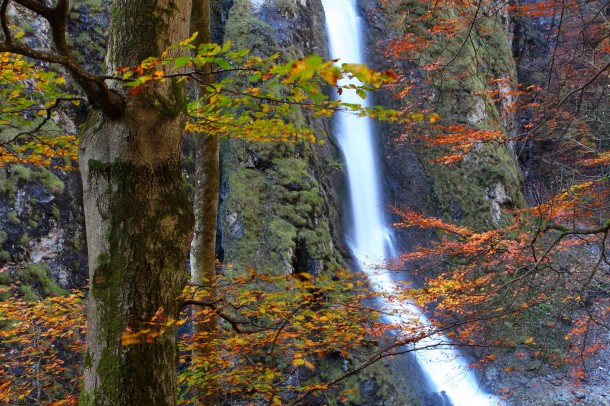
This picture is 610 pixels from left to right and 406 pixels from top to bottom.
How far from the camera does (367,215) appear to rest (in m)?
11.7

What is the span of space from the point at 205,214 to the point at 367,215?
26.0 feet

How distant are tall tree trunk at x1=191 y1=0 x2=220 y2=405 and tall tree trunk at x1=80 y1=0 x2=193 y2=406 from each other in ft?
6.85

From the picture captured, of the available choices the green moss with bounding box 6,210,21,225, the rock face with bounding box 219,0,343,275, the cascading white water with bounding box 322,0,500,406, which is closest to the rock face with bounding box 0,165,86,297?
the green moss with bounding box 6,210,21,225

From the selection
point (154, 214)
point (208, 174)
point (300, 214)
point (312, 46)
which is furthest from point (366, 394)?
point (312, 46)

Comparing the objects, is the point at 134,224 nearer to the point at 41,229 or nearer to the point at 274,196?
the point at 41,229

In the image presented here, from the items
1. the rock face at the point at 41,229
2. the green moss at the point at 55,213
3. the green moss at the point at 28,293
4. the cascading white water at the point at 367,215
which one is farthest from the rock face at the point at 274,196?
Result: the green moss at the point at 28,293

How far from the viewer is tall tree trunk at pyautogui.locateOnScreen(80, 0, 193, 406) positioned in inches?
66.1

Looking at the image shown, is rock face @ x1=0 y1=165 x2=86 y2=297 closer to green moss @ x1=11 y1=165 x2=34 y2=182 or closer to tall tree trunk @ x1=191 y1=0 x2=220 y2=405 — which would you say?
green moss @ x1=11 y1=165 x2=34 y2=182

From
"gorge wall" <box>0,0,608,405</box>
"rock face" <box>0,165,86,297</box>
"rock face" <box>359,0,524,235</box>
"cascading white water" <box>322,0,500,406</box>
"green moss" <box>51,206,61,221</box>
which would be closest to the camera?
"rock face" <box>0,165,86,297</box>

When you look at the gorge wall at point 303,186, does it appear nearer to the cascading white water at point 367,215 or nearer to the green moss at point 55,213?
the green moss at point 55,213

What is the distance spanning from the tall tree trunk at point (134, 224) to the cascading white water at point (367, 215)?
6.26m

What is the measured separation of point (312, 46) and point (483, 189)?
6.27 m

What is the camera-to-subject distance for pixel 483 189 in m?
12.4

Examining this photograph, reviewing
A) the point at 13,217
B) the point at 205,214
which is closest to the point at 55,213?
the point at 13,217
